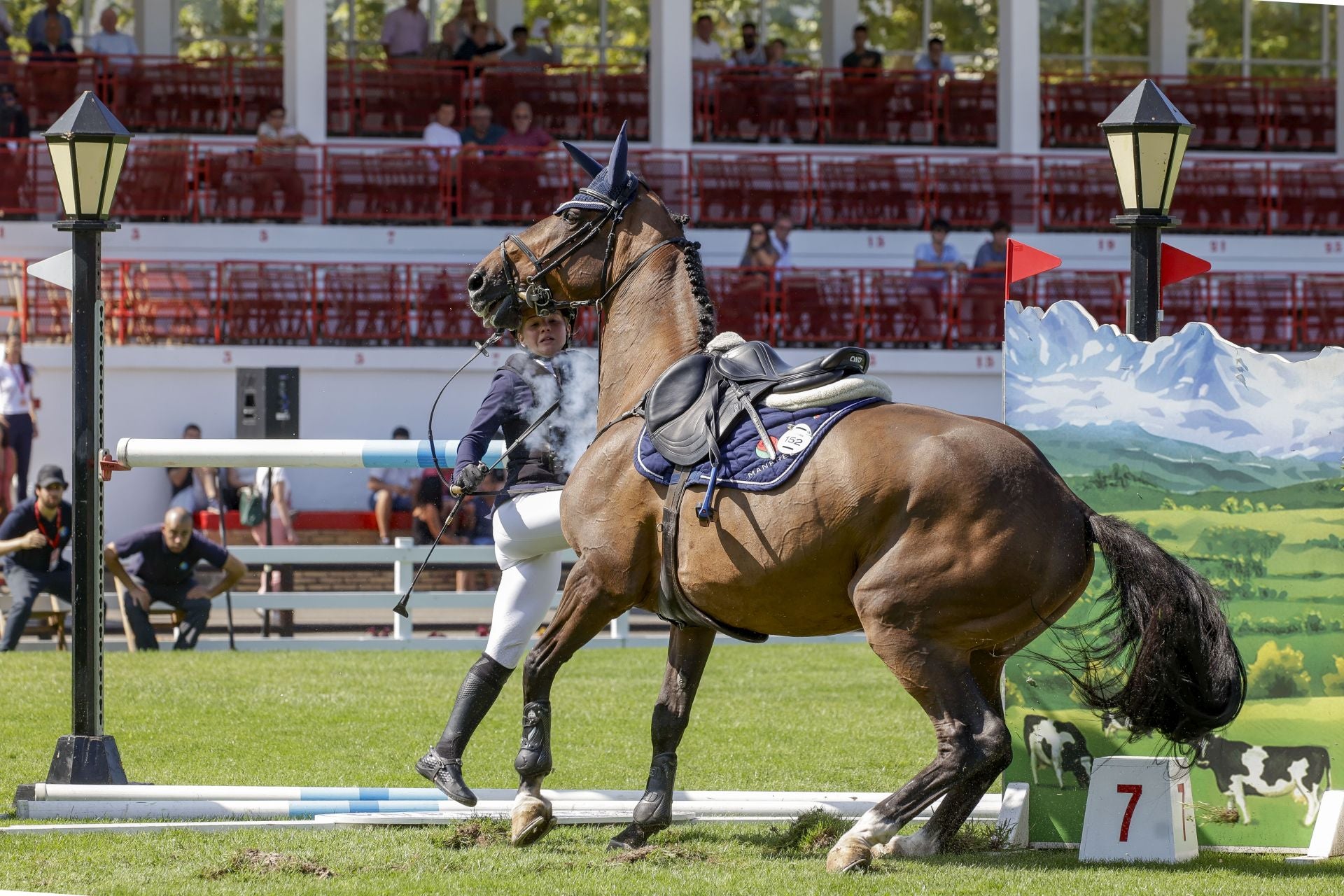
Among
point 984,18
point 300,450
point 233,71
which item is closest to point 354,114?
point 233,71

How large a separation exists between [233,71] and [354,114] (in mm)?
2021

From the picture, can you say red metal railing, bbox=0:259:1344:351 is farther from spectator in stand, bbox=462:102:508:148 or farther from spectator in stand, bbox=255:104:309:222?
spectator in stand, bbox=462:102:508:148

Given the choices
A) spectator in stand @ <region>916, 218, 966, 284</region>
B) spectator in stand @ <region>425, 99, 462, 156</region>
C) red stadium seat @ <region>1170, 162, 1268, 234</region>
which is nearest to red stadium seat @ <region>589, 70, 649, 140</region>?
spectator in stand @ <region>425, 99, 462, 156</region>

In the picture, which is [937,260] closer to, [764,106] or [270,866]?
[764,106]

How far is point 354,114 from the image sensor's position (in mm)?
22766

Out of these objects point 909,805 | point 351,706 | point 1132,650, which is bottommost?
point 351,706

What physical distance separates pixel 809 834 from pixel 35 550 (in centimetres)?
872

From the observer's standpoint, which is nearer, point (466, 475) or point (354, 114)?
point (466, 475)

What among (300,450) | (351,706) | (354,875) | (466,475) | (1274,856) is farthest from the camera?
(351,706)

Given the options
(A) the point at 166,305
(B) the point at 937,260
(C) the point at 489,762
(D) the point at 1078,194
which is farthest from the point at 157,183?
(C) the point at 489,762

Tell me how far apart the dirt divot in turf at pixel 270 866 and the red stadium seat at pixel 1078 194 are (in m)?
19.0

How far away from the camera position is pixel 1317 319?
21281mm

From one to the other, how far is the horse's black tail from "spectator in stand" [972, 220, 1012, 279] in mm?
15428

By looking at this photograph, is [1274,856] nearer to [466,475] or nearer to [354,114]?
[466,475]
